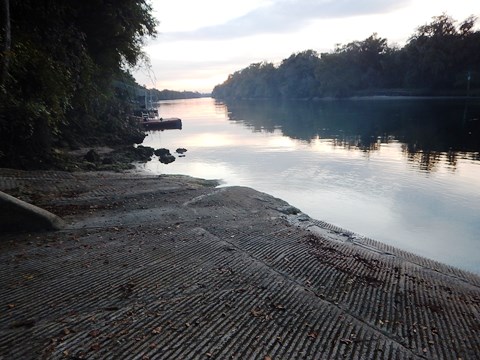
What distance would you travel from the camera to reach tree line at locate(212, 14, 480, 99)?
78.6m

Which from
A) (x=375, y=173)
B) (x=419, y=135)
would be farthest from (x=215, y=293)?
(x=419, y=135)

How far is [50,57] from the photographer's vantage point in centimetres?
Answer: 1460

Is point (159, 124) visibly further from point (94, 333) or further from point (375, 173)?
point (94, 333)

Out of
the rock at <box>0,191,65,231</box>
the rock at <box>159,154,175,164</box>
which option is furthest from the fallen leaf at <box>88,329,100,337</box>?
the rock at <box>159,154,175,164</box>

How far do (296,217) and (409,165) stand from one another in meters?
15.8

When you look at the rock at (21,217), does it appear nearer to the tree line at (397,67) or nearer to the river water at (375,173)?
the river water at (375,173)

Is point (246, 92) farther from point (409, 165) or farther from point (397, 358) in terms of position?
point (397, 358)

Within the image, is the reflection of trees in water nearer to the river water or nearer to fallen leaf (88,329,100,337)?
the river water

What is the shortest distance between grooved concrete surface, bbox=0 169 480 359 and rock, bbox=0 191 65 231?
0.33 meters

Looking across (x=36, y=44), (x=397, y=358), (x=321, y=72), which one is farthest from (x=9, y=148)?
(x=321, y=72)

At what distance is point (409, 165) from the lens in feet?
81.3

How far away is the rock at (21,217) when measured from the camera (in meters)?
8.06

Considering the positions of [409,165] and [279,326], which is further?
[409,165]

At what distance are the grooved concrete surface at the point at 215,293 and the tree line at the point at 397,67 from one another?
82431mm
